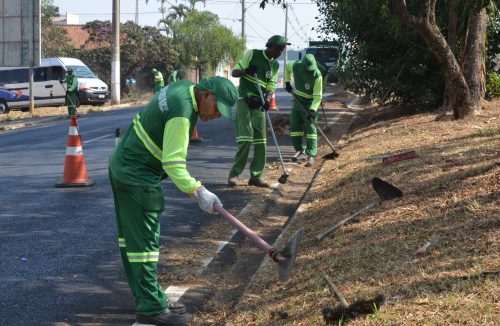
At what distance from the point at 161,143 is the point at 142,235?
57 cm

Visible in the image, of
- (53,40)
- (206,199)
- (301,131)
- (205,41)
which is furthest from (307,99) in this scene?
(205,41)

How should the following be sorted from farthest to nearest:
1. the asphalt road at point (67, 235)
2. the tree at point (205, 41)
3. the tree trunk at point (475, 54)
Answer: the tree at point (205, 41), the tree trunk at point (475, 54), the asphalt road at point (67, 235)

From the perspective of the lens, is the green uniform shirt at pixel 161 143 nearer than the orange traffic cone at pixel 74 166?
Yes

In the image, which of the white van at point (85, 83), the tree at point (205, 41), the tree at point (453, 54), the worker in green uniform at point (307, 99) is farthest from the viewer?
the tree at point (205, 41)

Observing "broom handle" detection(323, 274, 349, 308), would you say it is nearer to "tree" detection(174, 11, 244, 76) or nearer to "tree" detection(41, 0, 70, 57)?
"tree" detection(41, 0, 70, 57)

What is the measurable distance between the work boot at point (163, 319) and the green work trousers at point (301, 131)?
764 cm

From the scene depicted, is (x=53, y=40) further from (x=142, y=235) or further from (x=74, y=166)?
(x=142, y=235)

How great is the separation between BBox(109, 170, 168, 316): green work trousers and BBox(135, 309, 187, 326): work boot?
30 mm

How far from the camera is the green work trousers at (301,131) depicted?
41.2 ft

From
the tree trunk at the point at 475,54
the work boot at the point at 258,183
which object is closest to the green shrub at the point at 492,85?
the tree trunk at the point at 475,54

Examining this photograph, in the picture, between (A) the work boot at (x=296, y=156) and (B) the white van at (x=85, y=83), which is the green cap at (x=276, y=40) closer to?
(A) the work boot at (x=296, y=156)

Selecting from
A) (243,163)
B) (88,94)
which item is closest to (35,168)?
(243,163)

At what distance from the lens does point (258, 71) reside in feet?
34.6

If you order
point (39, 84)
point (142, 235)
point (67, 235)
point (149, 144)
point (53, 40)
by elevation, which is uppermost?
point (53, 40)
